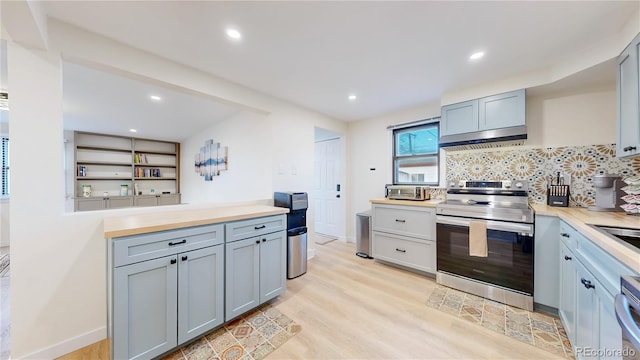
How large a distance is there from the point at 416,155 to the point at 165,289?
3.51 metres

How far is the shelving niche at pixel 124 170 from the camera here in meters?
4.87

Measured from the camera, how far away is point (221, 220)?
5.68 ft

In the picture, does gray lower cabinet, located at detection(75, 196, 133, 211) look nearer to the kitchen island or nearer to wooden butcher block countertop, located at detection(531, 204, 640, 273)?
the kitchen island

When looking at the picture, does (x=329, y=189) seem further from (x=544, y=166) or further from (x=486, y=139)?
(x=544, y=166)

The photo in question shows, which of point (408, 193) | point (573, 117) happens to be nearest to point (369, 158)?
point (408, 193)

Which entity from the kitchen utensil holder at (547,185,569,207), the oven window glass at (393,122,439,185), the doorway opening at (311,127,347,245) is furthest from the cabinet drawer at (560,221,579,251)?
the doorway opening at (311,127,347,245)

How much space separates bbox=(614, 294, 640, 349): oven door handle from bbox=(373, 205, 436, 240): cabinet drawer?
1.81 m

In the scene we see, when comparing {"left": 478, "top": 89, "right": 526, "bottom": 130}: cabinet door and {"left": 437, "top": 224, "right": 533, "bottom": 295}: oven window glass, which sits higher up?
{"left": 478, "top": 89, "right": 526, "bottom": 130}: cabinet door

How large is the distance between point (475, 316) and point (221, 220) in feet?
7.67

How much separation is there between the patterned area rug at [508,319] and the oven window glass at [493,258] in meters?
0.20

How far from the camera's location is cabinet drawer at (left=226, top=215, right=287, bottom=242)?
181cm

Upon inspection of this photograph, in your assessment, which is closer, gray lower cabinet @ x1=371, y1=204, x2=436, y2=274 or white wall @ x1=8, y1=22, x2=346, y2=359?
white wall @ x1=8, y1=22, x2=346, y2=359

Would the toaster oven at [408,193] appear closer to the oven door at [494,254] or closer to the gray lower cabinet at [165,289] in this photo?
the oven door at [494,254]

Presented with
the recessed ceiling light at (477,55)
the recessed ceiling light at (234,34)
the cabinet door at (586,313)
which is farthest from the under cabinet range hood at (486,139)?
the recessed ceiling light at (234,34)
